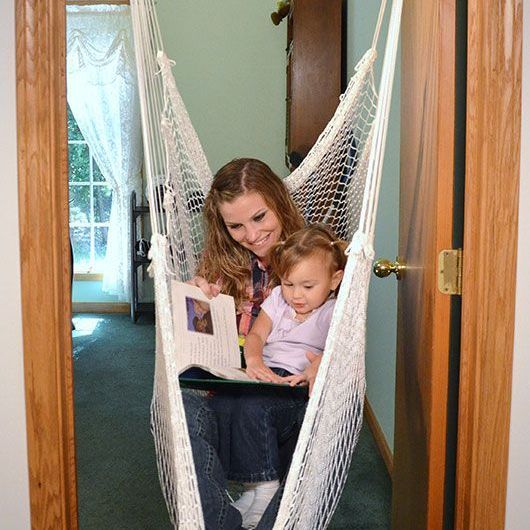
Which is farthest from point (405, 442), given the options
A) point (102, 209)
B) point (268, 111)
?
point (102, 209)

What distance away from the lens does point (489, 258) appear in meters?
1.12

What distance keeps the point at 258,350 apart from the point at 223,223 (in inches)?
13.8

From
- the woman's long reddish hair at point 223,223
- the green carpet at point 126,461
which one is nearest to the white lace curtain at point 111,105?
the green carpet at point 126,461

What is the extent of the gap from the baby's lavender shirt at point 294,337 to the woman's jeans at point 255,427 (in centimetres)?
12

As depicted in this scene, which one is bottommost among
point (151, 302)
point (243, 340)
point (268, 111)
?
point (151, 302)

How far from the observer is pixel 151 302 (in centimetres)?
519

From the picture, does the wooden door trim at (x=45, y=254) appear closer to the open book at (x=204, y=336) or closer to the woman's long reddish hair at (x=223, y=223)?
the open book at (x=204, y=336)

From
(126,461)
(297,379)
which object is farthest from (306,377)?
(126,461)

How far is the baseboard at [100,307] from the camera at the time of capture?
210 inches

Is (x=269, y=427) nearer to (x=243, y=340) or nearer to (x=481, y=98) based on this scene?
(x=243, y=340)

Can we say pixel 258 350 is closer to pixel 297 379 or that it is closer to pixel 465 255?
pixel 297 379

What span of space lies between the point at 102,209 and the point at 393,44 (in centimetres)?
439

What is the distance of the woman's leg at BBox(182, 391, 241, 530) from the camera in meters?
1.37

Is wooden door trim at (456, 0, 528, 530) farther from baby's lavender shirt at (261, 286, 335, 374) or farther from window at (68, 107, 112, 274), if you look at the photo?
window at (68, 107, 112, 274)
